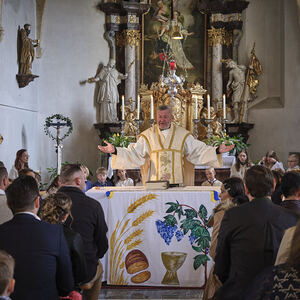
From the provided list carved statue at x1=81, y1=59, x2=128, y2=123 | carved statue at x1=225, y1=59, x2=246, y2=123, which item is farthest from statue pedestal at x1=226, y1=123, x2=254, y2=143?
carved statue at x1=81, y1=59, x2=128, y2=123

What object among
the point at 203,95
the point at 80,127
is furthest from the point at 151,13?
the point at 80,127

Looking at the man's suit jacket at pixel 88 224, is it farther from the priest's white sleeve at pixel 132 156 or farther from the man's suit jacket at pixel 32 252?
the priest's white sleeve at pixel 132 156

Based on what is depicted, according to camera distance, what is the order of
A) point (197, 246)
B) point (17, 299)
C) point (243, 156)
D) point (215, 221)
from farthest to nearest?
point (243, 156), point (197, 246), point (215, 221), point (17, 299)

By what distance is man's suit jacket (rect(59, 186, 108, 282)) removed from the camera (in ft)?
13.1

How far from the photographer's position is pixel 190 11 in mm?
14938

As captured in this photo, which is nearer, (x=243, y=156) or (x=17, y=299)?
(x=17, y=299)

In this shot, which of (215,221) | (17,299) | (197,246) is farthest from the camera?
(197,246)

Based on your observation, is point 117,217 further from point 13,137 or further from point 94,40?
point 94,40

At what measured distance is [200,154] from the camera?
6930mm

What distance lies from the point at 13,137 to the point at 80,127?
284 cm

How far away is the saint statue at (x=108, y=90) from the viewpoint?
14.2 m

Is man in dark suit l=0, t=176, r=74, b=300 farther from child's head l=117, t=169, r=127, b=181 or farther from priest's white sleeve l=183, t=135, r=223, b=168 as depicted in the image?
child's head l=117, t=169, r=127, b=181

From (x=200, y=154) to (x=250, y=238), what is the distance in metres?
3.75

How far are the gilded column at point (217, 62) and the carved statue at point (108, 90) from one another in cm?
227
